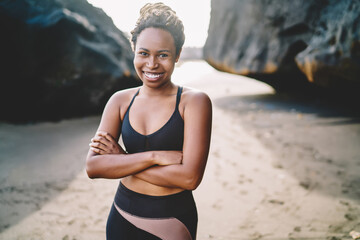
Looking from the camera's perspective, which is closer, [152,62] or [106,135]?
[152,62]

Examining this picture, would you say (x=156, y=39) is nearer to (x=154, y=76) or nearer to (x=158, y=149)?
(x=154, y=76)

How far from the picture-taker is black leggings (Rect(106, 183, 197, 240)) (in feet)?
4.88

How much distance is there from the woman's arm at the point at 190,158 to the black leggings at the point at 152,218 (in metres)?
0.12

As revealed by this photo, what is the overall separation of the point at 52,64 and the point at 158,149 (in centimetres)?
547

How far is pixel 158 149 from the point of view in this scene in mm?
1540

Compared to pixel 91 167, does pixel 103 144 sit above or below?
above

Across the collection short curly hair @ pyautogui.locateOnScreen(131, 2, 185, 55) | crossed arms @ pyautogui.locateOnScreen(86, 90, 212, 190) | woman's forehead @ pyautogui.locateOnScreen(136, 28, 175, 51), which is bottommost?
crossed arms @ pyautogui.locateOnScreen(86, 90, 212, 190)

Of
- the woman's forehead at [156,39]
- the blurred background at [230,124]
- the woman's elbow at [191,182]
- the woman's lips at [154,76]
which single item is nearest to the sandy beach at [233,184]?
the blurred background at [230,124]

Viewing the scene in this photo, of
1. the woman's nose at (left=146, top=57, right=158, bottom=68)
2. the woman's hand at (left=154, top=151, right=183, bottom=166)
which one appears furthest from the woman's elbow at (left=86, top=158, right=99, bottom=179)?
the woman's nose at (left=146, top=57, right=158, bottom=68)

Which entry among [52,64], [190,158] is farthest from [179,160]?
[52,64]

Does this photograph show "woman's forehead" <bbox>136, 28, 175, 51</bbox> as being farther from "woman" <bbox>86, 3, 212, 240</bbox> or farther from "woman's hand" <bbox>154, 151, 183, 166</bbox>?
"woman's hand" <bbox>154, 151, 183, 166</bbox>

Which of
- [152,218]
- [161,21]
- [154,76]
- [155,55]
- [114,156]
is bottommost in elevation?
[152,218]

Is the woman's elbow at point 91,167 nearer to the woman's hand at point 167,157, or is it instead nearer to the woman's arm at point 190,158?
the woman's arm at point 190,158

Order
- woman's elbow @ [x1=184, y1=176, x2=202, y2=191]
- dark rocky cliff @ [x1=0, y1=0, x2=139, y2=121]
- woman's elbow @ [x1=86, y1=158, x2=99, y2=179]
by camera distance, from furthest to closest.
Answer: dark rocky cliff @ [x1=0, y1=0, x2=139, y2=121] → woman's elbow @ [x1=86, y1=158, x2=99, y2=179] → woman's elbow @ [x1=184, y1=176, x2=202, y2=191]
